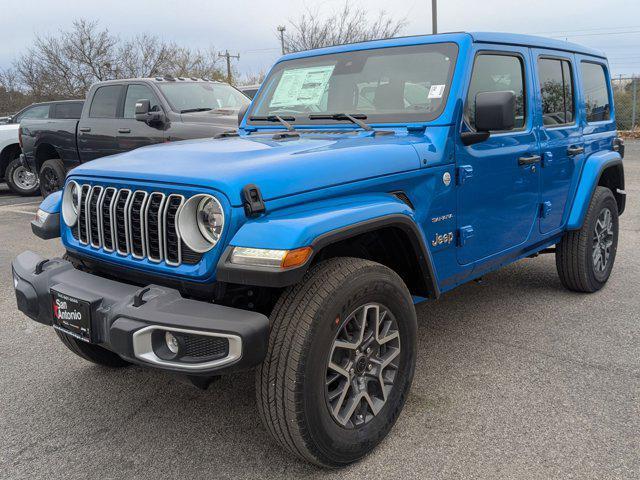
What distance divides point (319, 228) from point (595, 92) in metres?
3.64

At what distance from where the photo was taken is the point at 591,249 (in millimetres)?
4602

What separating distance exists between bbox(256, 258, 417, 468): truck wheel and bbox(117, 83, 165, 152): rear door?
19.2ft

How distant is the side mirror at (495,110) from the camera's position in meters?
2.99

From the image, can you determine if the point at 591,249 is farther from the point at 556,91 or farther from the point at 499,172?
the point at 499,172

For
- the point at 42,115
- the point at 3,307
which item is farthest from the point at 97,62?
the point at 3,307

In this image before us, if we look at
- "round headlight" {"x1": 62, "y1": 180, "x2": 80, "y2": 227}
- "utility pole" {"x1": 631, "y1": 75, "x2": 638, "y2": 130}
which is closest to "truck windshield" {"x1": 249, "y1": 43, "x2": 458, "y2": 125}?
"round headlight" {"x1": 62, "y1": 180, "x2": 80, "y2": 227}

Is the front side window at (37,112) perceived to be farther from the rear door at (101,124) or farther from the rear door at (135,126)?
the rear door at (135,126)

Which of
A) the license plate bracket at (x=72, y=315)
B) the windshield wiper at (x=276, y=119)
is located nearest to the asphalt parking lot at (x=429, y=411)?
the license plate bracket at (x=72, y=315)

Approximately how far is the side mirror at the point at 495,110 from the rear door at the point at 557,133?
1032mm

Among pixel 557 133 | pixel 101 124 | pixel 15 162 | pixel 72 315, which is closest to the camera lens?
pixel 72 315

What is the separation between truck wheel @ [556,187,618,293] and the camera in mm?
4520

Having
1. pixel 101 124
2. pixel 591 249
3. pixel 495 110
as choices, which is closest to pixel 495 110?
pixel 495 110

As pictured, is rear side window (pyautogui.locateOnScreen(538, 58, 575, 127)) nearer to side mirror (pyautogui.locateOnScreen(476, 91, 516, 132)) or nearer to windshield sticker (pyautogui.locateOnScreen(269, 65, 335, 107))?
side mirror (pyautogui.locateOnScreen(476, 91, 516, 132))

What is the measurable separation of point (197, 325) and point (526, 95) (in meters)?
2.79
